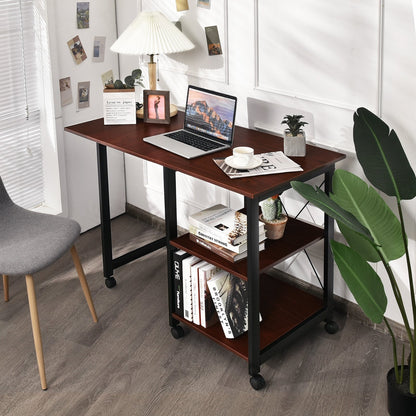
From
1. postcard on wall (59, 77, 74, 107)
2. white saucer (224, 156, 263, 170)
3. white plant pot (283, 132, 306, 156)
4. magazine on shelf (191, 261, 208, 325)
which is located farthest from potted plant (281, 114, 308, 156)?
postcard on wall (59, 77, 74, 107)

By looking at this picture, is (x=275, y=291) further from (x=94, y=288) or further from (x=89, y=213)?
(x=89, y=213)

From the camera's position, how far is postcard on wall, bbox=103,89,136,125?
301 centimetres

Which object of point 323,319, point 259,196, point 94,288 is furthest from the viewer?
point 94,288

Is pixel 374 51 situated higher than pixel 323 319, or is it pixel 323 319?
pixel 374 51

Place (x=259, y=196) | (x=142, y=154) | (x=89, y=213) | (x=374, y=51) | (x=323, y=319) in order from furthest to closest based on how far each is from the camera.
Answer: (x=89, y=213) → (x=323, y=319) → (x=142, y=154) → (x=374, y=51) → (x=259, y=196)

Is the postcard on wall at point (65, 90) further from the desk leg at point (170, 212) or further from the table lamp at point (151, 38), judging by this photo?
the desk leg at point (170, 212)

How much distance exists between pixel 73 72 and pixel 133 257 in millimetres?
961

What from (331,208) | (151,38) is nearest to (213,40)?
(151,38)

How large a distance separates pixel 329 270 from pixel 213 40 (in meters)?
A: 1.12

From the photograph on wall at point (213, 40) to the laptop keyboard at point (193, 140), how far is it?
0.43 m

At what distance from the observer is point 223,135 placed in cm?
275

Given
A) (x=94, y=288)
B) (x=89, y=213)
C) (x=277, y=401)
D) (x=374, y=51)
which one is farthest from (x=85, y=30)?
(x=277, y=401)

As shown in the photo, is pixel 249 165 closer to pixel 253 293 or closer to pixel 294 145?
pixel 294 145

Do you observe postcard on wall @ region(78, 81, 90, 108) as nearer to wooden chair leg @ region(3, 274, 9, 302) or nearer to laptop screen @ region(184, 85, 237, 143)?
laptop screen @ region(184, 85, 237, 143)
